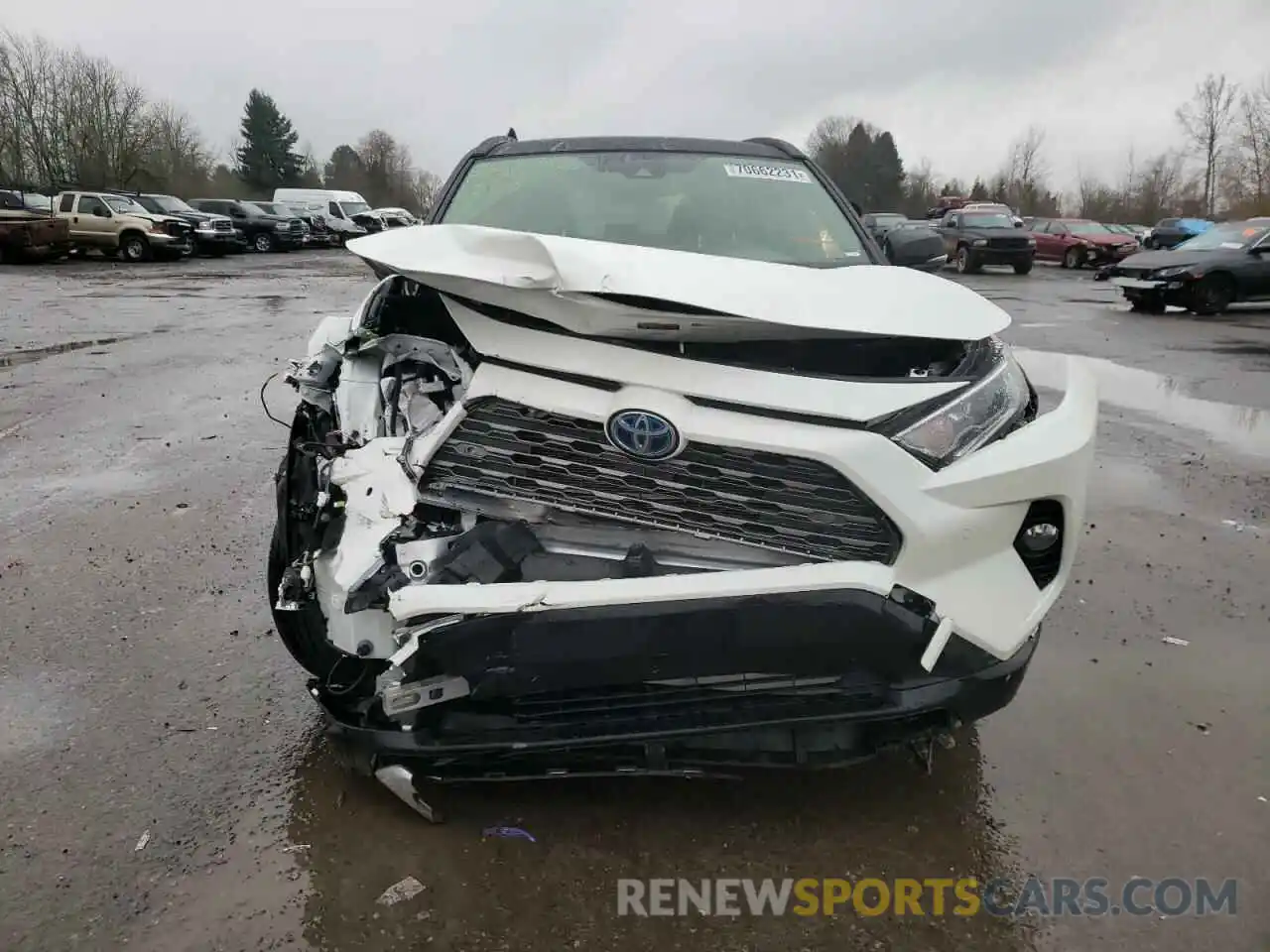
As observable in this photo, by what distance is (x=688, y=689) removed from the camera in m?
2.29

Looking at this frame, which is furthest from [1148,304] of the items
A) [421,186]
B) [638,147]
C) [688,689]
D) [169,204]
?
[421,186]

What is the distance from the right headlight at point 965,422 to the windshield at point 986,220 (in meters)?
25.4

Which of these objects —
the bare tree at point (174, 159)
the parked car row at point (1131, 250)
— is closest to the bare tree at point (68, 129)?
the bare tree at point (174, 159)

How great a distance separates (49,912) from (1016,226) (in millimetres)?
28289

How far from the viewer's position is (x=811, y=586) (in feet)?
6.91

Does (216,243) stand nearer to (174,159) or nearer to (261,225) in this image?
(261,225)

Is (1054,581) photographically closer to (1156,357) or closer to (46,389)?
(46,389)

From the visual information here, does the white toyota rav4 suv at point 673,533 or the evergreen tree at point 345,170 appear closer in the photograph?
the white toyota rav4 suv at point 673,533

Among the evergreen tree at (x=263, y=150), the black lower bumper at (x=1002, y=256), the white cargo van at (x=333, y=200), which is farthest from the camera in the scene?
the evergreen tree at (x=263, y=150)

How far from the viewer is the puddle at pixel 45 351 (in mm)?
10008

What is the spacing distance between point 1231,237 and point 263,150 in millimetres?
71170

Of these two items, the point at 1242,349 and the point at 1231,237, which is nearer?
the point at 1242,349

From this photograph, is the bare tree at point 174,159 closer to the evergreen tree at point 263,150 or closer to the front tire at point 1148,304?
the evergreen tree at point 263,150

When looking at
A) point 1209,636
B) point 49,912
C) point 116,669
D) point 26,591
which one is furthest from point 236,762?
point 1209,636
